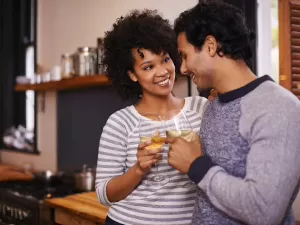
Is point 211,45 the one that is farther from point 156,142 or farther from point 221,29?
point 156,142

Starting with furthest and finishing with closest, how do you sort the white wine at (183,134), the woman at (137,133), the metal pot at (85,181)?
the metal pot at (85,181) < the woman at (137,133) < the white wine at (183,134)

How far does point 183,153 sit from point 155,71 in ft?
1.88

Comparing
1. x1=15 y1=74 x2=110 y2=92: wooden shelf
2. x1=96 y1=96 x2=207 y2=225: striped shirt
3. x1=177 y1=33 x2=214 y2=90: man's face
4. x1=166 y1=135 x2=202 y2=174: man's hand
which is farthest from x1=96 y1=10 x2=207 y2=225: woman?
x1=15 y1=74 x2=110 y2=92: wooden shelf

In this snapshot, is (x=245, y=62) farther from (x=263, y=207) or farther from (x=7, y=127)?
(x=7, y=127)

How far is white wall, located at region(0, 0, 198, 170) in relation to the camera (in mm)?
3529

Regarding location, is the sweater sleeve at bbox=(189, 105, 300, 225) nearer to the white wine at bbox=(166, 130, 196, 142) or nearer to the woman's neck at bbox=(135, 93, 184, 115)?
the white wine at bbox=(166, 130, 196, 142)

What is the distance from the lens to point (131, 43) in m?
1.74

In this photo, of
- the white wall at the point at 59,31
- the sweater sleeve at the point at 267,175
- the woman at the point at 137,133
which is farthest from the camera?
the white wall at the point at 59,31

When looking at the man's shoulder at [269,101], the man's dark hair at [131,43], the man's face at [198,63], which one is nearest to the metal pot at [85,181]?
the man's dark hair at [131,43]

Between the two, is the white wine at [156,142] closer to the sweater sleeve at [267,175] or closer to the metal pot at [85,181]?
the sweater sleeve at [267,175]

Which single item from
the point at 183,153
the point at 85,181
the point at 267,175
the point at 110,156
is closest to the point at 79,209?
the point at 85,181

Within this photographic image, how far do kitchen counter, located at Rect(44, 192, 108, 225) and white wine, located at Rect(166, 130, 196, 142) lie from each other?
120 cm

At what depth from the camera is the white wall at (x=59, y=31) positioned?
3529 millimetres

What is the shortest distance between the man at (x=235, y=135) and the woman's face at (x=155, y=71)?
398 millimetres
